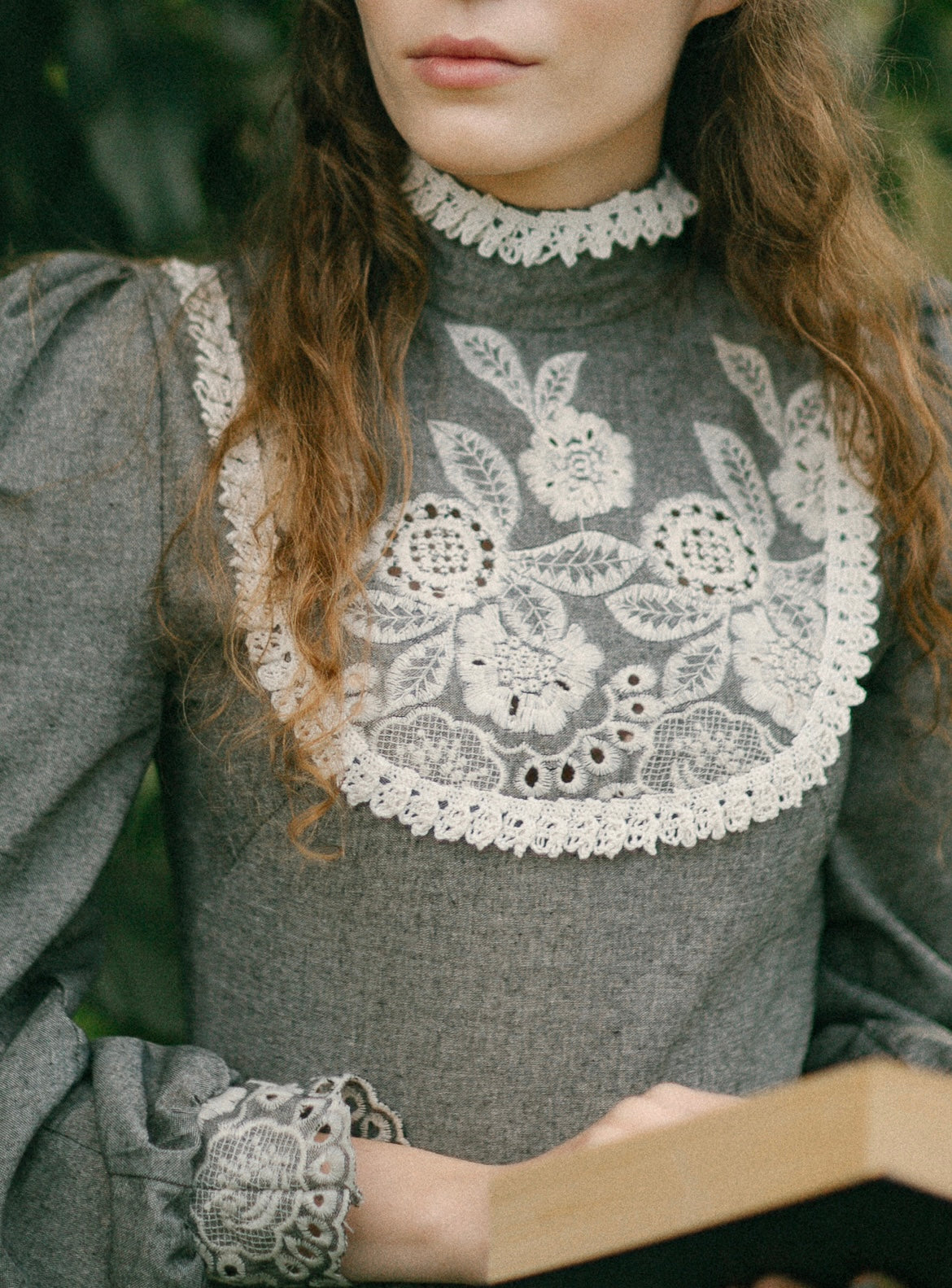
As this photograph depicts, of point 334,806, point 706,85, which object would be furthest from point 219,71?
point 334,806

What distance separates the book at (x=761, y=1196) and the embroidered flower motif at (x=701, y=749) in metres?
0.37

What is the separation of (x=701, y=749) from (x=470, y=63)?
0.50 meters

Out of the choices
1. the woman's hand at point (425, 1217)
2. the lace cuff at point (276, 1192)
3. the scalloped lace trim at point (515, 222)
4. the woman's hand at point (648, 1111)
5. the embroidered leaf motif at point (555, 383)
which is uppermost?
the scalloped lace trim at point (515, 222)

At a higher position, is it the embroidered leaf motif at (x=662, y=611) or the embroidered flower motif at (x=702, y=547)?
the embroidered flower motif at (x=702, y=547)

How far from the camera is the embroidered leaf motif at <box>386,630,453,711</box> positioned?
3.00 feet

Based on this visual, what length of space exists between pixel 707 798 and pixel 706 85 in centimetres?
63

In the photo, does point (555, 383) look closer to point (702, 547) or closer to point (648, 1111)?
point (702, 547)

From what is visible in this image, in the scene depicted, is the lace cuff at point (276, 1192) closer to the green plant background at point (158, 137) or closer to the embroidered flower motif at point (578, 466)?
the green plant background at point (158, 137)

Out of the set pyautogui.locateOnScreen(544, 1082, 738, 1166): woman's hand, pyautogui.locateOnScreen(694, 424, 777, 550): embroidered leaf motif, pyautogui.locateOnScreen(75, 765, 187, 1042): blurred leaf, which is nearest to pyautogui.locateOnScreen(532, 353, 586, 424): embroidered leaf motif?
pyautogui.locateOnScreen(694, 424, 777, 550): embroidered leaf motif

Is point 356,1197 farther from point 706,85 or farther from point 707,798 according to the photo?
point 706,85

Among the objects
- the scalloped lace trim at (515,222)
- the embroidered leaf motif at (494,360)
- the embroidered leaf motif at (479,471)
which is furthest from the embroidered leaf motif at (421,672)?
the scalloped lace trim at (515,222)

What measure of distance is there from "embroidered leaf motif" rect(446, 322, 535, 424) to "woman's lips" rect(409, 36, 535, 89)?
0.20 m

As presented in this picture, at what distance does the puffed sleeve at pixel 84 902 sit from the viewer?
2.78 ft

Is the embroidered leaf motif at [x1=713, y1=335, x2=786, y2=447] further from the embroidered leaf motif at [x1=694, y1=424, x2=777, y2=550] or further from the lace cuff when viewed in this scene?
the lace cuff
